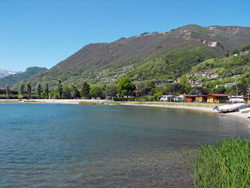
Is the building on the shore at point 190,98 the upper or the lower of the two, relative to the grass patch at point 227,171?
upper

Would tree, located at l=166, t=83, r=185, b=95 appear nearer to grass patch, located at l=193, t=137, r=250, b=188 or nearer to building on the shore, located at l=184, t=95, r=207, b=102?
building on the shore, located at l=184, t=95, r=207, b=102

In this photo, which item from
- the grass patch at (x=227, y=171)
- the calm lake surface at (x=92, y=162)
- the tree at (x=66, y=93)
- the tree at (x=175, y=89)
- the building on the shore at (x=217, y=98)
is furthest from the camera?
the tree at (x=66, y=93)

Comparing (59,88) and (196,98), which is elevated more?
(59,88)

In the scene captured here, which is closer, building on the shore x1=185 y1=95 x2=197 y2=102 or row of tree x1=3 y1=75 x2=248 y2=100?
building on the shore x1=185 y1=95 x2=197 y2=102

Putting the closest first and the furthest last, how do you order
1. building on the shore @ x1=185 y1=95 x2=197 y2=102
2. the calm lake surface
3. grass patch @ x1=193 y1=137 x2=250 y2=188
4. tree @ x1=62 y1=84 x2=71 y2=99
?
1. grass patch @ x1=193 y1=137 x2=250 y2=188
2. the calm lake surface
3. building on the shore @ x1=185 y1=95 x2=197 y2=102
4. tree @ x1=62 y1=84 x2=71 y2=99

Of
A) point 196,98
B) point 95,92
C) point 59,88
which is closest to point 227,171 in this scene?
point 196,98

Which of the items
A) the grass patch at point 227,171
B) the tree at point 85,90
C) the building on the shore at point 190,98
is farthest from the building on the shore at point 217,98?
the grass patch at point 227,171

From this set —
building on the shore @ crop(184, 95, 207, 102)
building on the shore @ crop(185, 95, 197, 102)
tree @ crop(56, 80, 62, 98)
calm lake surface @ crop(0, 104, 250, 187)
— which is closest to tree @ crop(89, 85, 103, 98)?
tree @ crop(56, 80, 62, 98)

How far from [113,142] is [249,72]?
7286 inches

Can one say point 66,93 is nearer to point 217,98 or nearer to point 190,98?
point 190,98

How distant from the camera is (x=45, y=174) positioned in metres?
14.1

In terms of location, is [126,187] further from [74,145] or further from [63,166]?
[74,145]

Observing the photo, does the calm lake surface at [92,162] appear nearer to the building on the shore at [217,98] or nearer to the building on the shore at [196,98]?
the building on the shore at [217,98]

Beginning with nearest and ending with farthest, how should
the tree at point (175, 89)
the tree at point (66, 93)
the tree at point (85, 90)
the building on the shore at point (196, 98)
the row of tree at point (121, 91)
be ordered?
the building on the shore at point (196, 98), the row of tree at point (121, 91), the tree at point (175, 89), the tree at point (85, 90), the tree at point (66, 93)
